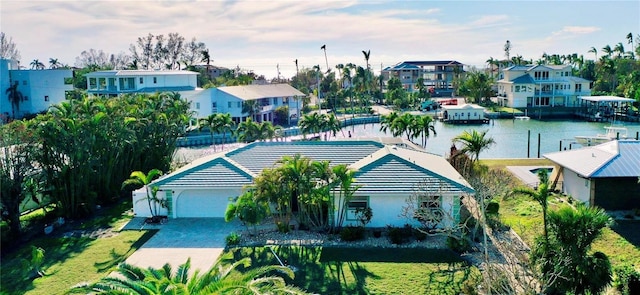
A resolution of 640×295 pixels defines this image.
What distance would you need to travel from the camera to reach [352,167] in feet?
81.2

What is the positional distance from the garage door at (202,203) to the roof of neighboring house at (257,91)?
35.9m

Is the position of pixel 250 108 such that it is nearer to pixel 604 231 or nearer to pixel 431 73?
pixel 604 231

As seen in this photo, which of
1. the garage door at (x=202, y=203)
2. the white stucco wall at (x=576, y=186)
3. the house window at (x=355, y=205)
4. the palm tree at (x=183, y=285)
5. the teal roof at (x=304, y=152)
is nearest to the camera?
the palm tree at (x=183, y=285)

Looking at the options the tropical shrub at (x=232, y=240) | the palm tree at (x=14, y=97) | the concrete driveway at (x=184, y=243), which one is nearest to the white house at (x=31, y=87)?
the palm tree at (x=14, y=97)

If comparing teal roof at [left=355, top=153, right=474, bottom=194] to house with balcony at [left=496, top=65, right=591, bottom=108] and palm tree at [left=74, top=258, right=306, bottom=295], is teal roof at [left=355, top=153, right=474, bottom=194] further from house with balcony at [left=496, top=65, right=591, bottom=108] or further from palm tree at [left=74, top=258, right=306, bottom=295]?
house with balcony at [left=496, top=65, right=591, bottom=108]

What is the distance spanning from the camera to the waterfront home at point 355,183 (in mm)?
22578

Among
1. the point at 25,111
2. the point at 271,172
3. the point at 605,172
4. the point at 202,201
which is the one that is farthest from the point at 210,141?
the point at 605,172

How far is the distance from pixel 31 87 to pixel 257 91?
27.2 meters

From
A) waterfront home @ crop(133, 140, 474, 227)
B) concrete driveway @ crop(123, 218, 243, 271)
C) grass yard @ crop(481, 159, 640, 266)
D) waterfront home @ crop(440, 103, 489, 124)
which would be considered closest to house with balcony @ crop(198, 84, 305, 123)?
waterfront home @ crop(440, 103, 489, 124)

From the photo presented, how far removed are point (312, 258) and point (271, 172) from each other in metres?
4.10

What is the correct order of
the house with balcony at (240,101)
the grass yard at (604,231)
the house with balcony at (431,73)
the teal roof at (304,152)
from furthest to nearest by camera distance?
the house with balcony at (431,73)
the house with balcony at (240,101)
the teal roof at (304,152)
the grass yard at (604,231)

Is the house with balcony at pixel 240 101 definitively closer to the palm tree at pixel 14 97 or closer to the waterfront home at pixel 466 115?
the palm tree at pixel 14 97

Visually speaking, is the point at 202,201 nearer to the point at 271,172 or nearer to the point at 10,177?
the point at 271,172

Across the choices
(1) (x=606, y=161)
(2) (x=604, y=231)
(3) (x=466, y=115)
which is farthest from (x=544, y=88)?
(2) (x=604, y=231)
